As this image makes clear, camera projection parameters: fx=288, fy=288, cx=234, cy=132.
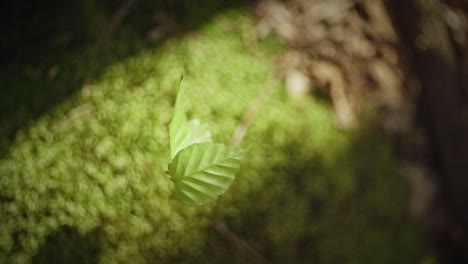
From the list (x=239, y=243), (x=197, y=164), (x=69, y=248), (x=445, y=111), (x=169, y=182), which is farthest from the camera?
(x=445, y=111)

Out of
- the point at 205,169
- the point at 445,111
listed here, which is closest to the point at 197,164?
the point at 205,169

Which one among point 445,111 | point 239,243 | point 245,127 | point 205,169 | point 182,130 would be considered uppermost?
point 445,111

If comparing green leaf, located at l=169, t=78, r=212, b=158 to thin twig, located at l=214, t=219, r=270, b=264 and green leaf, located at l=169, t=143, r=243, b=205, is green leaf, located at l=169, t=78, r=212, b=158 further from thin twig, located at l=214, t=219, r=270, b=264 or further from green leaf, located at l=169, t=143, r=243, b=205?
thin twig, located at l=214, t=219, r=270, b=264

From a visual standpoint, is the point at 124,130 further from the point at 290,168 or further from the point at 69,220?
the point at 290,168

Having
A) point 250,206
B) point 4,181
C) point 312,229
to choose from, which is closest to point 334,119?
point 312,229

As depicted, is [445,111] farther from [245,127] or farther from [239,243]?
[239,243]

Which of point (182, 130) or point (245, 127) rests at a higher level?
point (245, 127)

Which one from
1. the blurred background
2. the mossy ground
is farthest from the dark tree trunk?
the mossy ground

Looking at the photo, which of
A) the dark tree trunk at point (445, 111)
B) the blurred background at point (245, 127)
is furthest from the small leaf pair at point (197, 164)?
the dark tree trunk at point (445, 111)
